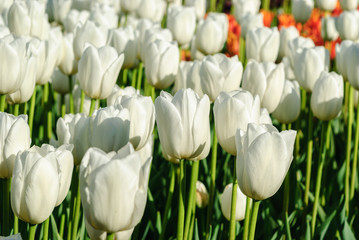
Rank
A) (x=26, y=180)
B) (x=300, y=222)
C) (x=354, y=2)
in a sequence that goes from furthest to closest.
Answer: (x=354, y=2)
(x=300, y=222)
(x=26, y=180)

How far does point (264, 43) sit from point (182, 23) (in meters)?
0.57

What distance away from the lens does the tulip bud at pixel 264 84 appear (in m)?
2.24

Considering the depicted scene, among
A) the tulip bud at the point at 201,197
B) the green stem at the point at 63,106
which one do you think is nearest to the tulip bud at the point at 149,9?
the green stem at the point at 63,106

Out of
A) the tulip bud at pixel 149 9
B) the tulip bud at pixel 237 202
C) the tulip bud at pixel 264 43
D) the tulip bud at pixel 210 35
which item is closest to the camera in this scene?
the tulip bud at pixel 237 202

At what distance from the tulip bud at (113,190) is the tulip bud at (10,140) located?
327 millimetres

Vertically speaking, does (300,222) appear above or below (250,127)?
below

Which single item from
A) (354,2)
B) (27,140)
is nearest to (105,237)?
(27,140)

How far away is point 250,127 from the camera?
1.41m

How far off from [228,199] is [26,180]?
884 mm

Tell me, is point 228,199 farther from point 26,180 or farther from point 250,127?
point 26,180

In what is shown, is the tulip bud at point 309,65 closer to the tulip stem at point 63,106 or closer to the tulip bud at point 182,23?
the tulip bud at point 182,23

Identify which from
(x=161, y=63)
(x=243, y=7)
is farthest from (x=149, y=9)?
(x=161, y=63)

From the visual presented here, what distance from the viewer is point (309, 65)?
2.58 metres

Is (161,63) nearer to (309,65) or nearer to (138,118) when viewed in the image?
(309,65)
